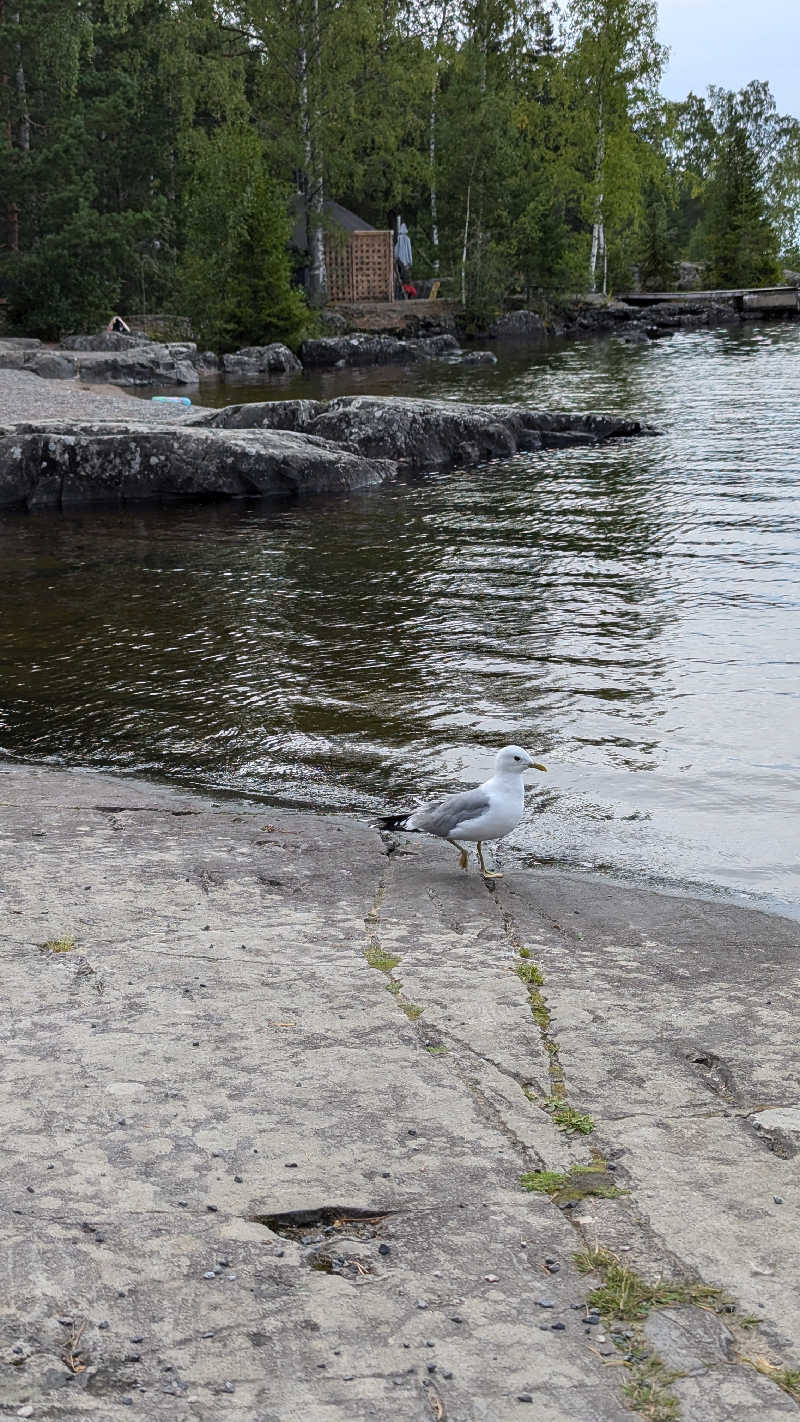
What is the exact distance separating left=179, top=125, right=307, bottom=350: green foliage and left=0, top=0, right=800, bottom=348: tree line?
0.31 ft

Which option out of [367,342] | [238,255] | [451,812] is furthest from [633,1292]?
[367,342]

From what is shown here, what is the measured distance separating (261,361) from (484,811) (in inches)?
1449

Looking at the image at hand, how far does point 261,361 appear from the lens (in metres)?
41.7

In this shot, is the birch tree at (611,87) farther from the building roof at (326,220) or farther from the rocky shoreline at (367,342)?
the building roof at (326,220)

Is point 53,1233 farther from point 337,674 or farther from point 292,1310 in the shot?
point 337,674

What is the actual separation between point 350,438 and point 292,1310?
72.5 ft

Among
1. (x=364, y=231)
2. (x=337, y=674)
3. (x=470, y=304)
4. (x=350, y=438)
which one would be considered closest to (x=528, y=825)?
(x=337, y=674)

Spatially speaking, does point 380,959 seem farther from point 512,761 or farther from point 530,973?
point 512,761

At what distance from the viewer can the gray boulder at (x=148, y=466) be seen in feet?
68.8

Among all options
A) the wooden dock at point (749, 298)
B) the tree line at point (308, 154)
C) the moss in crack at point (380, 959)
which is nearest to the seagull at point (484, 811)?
the moss in crack at point (380, 959)

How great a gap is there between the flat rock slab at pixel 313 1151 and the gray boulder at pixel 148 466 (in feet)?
49.4

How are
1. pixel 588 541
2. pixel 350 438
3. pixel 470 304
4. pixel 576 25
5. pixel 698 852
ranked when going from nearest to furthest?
1. pixel 698 852
2. pixel 588 541
3. pixel 350 438
4. pixel 470 304
5. pixel 576 25

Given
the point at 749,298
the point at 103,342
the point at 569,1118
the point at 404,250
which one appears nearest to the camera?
the point at 569,1118

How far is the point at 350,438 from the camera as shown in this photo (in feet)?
80.1
